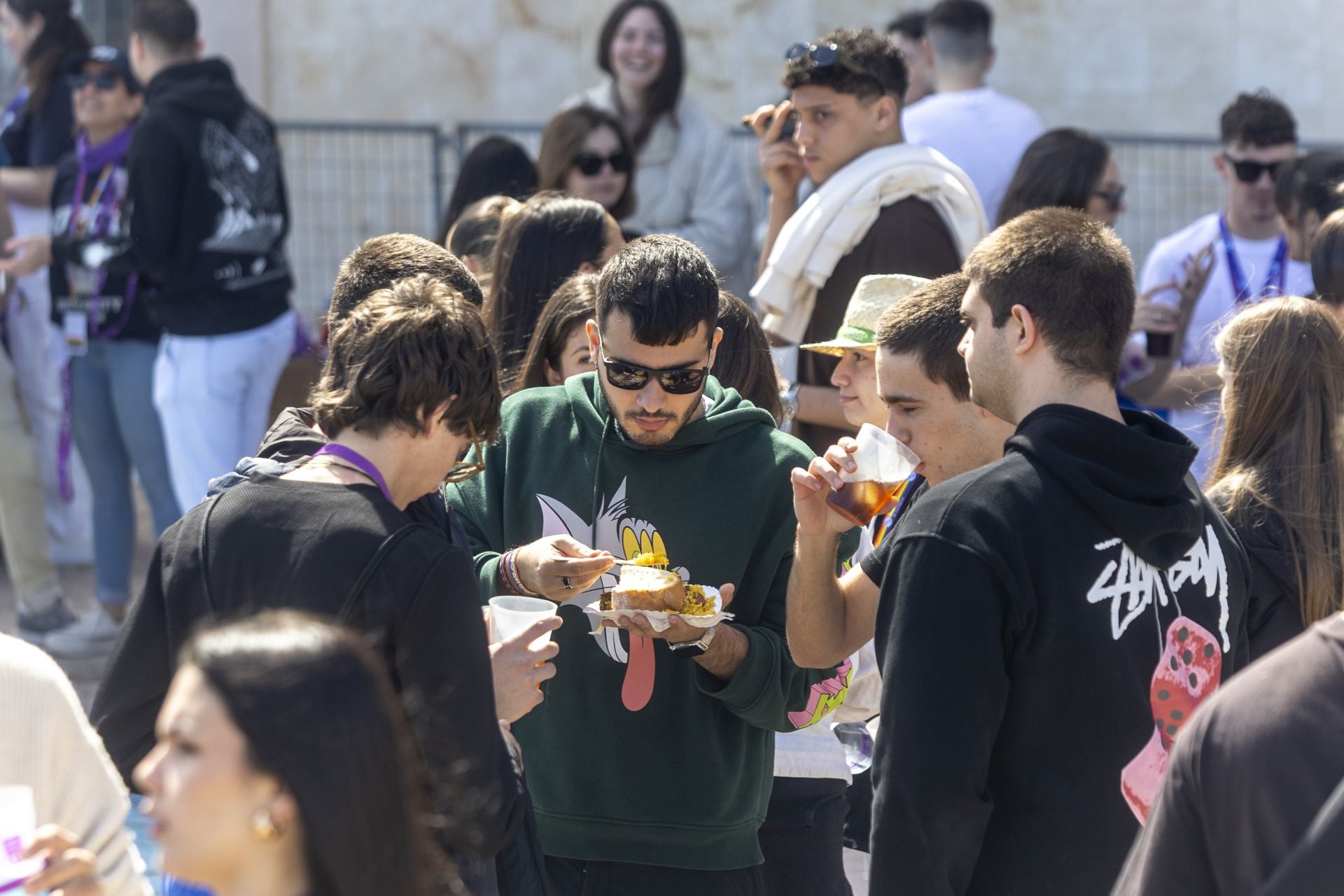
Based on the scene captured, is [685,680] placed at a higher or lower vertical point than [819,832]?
higher

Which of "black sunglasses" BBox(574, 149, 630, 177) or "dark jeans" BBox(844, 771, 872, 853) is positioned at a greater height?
"black sunglasses" BBox(574, 149, 630, 177)

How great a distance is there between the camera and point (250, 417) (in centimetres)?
694

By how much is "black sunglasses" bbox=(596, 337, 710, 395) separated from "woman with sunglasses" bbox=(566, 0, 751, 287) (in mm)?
3734

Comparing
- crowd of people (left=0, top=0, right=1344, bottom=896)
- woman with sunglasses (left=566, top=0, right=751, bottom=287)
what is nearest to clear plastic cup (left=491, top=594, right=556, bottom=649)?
crowd of people (left=0, top=0, right=1344, bottom=896)

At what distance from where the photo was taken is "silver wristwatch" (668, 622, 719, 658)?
2.91m

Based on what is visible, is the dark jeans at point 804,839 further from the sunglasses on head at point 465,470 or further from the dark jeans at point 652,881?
the sunglasses on head at point 465,470

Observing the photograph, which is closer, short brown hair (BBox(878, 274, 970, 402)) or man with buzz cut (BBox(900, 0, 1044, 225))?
short brown hair (BBox(878, 274, 970, 402))

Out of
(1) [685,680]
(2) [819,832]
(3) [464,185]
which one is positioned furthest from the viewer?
(3) [464,185]

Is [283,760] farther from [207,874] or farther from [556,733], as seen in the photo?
[556,733]

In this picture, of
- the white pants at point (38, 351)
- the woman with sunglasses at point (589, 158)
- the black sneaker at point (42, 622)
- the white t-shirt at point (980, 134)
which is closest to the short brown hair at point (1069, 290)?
the woman with sunglasses at point (589, 158)

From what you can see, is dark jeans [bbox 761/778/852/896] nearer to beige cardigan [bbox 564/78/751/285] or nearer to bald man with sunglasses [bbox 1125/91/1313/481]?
bald man with sunglasses [bbox 1125/91/1313/481]

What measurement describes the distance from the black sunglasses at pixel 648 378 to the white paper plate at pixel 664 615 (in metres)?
0.43

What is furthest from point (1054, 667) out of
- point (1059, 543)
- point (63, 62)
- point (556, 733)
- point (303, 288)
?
point (303, 288)

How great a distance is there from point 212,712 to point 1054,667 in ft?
4.32
